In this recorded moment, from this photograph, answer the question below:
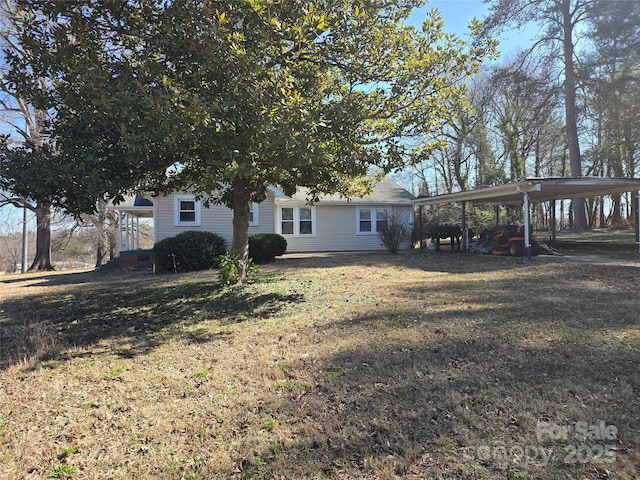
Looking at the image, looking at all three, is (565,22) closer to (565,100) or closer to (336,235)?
(565,100)

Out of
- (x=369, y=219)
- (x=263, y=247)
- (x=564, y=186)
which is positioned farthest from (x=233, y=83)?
(x=369, y=219)

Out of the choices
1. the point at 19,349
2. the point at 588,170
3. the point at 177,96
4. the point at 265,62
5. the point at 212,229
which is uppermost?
the point at 588,170

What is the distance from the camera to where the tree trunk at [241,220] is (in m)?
8.14

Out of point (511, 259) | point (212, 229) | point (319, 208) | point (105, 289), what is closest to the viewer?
point (105, 289)

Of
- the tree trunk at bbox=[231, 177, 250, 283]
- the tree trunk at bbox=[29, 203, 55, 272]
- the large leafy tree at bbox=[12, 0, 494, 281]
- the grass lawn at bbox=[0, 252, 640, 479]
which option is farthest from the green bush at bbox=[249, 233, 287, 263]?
the tree trunk at bbox=[29, 203, 55, 272]

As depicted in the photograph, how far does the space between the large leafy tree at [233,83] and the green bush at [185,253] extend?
6488mm

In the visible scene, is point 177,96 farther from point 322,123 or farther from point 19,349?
point 19,349

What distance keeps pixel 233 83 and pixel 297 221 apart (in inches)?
546

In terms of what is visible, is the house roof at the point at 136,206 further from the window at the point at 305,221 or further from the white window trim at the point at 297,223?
the window at the point at 305,221

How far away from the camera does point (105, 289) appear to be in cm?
1005

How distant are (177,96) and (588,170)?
100ft

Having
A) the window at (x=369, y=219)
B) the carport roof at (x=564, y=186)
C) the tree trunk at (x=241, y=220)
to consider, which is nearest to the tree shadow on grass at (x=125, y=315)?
the tree trunk at (x=241, y=220)

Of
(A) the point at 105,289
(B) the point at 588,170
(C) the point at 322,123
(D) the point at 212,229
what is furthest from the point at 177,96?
(B) the point at 588,170

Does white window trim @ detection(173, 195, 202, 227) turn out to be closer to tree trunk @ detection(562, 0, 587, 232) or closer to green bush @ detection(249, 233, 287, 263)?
green bush @ detection(249, 233, 287, 263)
